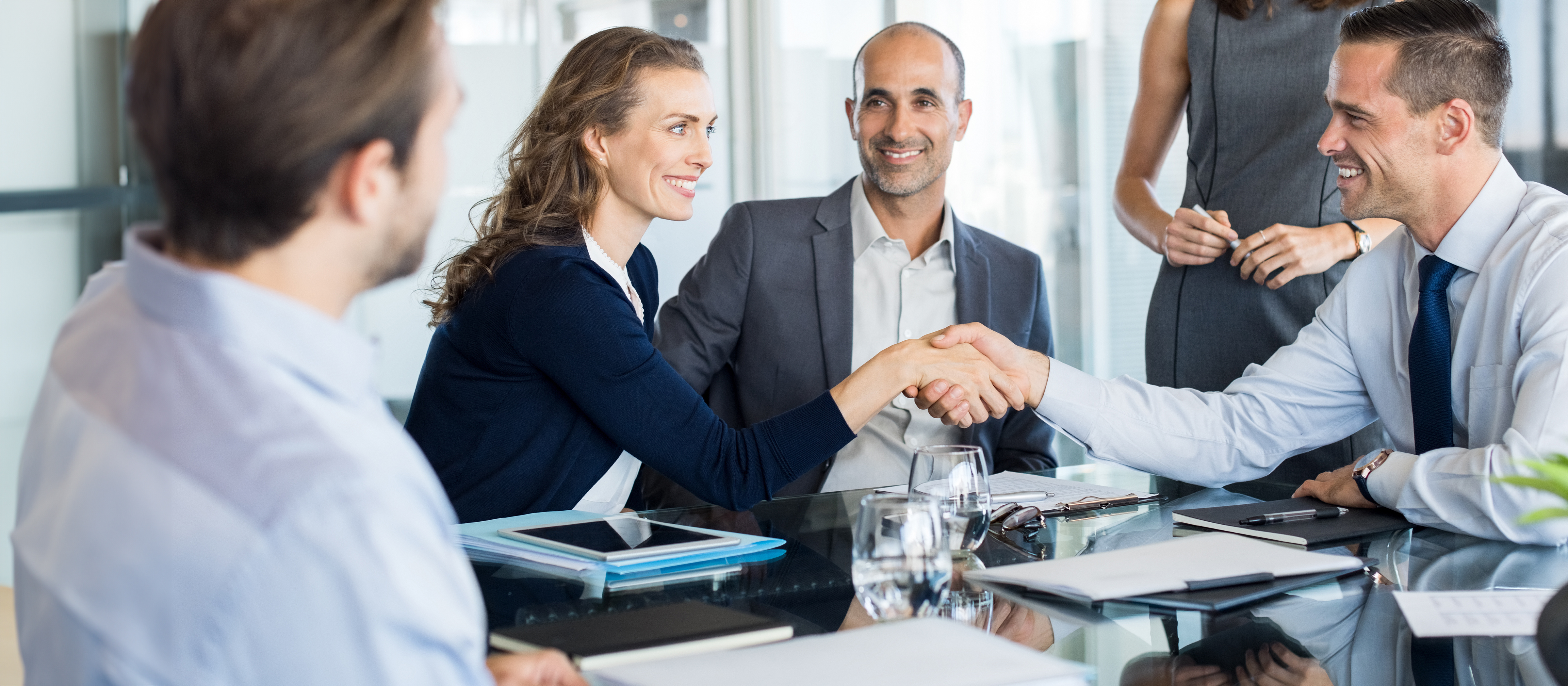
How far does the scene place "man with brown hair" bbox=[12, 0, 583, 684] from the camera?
626mm

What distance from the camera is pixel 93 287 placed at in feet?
2.80

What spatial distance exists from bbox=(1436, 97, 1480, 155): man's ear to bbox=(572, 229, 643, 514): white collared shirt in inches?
46.7

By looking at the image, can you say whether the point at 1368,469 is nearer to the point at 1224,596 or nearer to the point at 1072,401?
the point at 1072,401

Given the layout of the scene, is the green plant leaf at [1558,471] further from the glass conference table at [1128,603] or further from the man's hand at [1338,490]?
the man's hand at [1338,490]

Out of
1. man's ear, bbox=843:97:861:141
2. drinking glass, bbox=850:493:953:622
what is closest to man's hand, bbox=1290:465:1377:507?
drinking glass, bbox=850:493:953:622

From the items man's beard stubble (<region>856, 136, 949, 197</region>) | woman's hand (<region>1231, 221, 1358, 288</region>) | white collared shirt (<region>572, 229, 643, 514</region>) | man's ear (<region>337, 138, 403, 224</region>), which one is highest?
man's beard stubble (<region>856, 136, 949, 197</region>)

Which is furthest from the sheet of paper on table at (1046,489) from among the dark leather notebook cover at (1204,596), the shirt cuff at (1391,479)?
the dark leather notebook cover at (1204,596)

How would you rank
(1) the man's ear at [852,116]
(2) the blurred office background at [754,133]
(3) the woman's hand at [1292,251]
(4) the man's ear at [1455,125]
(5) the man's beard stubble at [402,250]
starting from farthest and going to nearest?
(2) the blurred office background at [754,133]
(1) the man's ear at [852,116]
(3) the woman's hand at [1292,251]
(4) the man's ear at [1455,125]
(5) the man's beard stubble at [402,250]

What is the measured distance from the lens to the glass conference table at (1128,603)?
97cm

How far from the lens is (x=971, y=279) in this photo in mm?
2506

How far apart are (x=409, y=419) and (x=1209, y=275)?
1476 millimetres

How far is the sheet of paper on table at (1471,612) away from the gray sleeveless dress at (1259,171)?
120 centimetres

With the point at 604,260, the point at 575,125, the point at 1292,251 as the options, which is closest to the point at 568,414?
the point at 604,260

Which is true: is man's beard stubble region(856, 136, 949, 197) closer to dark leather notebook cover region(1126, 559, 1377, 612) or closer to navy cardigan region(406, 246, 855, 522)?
navy cardigan region(406, 246, 855, 522)
